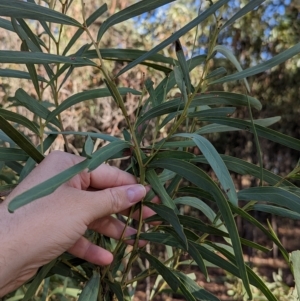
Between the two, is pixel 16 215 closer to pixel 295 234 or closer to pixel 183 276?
pixel 183 276

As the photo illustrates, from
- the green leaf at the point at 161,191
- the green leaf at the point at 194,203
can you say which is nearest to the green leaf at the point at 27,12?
the green leaf at the point at 161,191

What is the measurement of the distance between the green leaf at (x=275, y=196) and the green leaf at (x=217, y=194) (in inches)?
3.5

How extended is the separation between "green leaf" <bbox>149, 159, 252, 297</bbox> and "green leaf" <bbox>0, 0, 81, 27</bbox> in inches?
9.1

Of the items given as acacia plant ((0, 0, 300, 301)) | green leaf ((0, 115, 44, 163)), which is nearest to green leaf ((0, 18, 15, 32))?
acacia plant ((0, 0, 300, 301))

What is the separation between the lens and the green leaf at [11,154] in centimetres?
71

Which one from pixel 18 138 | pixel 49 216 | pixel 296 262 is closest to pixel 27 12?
pixel 18 138

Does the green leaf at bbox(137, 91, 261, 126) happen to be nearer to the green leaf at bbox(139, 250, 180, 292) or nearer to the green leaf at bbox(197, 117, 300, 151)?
the green leaf at bbox(197, 117, 300, 151)

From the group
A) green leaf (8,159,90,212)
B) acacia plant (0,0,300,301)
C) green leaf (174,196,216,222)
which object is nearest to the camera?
green leaf (8,159,90,212)

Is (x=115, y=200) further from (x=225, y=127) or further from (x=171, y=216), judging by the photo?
(x=225, y=127)

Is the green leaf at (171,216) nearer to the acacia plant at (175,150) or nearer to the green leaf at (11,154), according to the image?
the acacia plant at (175,150)

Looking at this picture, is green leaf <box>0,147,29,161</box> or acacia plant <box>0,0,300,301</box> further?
green leaf <box>0,147,29,161</box>

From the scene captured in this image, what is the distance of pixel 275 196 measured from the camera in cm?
59

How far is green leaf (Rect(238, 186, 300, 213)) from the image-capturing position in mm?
570

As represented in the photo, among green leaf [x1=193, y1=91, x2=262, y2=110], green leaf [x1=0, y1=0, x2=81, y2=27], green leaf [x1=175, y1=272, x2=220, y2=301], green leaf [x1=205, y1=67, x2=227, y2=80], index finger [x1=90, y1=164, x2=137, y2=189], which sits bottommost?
green leaf [x1=175, y1=272, x2=220, y2=301]
